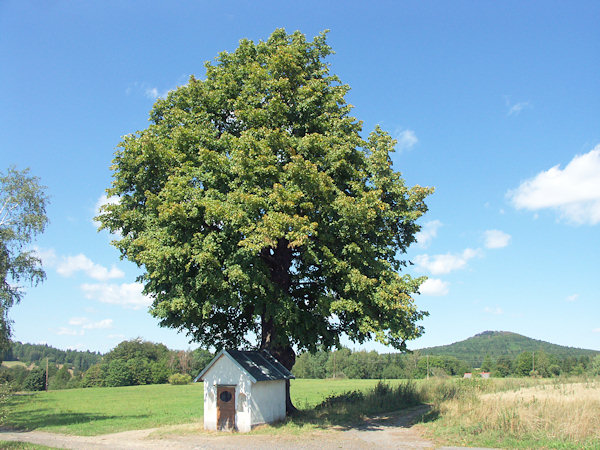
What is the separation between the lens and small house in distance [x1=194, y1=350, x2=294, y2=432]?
66.5 ft

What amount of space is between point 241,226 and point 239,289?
3510 mm

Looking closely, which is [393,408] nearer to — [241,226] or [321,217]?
[321,217]

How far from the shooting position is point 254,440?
1803cm

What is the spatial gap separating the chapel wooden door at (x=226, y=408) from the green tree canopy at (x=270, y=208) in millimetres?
3439

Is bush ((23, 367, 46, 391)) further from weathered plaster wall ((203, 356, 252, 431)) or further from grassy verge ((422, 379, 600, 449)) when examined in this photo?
grassy verge ((422, 379, 600, 449))

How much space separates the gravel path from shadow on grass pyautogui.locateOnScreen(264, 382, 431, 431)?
70 centimetres

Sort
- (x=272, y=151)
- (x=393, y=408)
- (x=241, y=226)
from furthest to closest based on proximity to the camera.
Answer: (x=393, y=408) → (x=272, y=151) → (x=241, y=226)

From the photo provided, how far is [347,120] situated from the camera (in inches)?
853

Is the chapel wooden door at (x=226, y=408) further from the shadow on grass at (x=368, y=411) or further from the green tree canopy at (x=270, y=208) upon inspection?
the green tree canopy at (x=270, y=208)

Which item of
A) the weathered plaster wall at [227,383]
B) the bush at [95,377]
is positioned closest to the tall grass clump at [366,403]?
the weathered plaster wall at [227,383]

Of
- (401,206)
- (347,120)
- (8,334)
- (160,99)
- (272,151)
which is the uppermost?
(160,99)

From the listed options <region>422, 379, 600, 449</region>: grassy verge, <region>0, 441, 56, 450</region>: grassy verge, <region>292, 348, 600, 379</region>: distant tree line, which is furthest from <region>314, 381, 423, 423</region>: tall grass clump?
<region>292, 348, 600, 379</region>: distant tree line

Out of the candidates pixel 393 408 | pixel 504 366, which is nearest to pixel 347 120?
pixel 393 408

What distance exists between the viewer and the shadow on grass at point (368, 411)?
2179 cm
